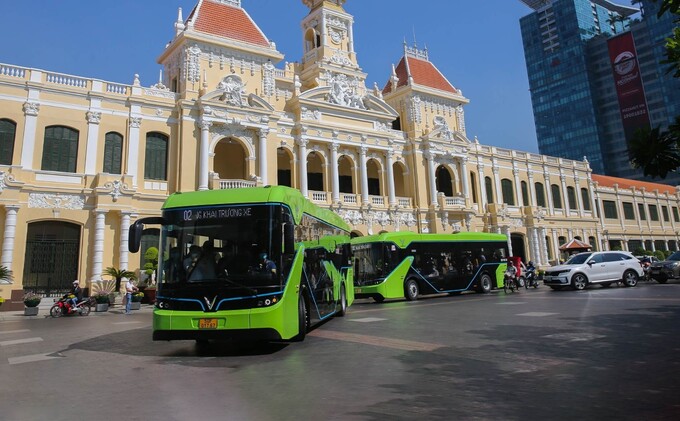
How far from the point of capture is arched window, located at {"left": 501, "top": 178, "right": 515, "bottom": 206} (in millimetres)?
42344

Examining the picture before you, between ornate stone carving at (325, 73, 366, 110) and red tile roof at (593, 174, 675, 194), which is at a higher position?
ornate stone carving at (325, 73, 366, 110)

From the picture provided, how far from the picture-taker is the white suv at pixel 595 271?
1998cm

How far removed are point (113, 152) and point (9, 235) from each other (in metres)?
6.43

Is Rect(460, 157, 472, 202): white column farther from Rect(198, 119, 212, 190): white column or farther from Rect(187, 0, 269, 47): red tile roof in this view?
Rect(198, 119, 212, 190): white column

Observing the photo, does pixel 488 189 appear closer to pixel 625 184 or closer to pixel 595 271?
pixel 595 271

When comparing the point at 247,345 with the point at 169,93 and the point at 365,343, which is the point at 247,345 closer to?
the point at 365,343

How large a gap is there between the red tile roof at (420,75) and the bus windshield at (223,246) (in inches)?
1261

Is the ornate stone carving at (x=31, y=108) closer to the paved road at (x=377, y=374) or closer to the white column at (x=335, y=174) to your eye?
the paved road at (x=377, y=374)

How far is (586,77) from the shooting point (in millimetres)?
103375

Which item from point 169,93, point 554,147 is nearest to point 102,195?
point 169,93

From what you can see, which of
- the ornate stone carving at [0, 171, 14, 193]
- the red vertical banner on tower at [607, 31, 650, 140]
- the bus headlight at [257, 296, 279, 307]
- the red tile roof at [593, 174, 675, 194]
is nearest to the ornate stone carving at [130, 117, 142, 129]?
the ornate stone carving at [0, 171, 14, 193]

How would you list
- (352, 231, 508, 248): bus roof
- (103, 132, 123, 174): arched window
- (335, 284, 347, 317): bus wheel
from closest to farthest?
1. (335, 284, 347, 317): bus wheel
2. (352, 231, 508, 248): bus roof
3. (103, 132, 123, 174): arched window

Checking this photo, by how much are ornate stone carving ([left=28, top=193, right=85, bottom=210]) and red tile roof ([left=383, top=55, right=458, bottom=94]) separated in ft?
84.5

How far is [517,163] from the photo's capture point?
144 feet
